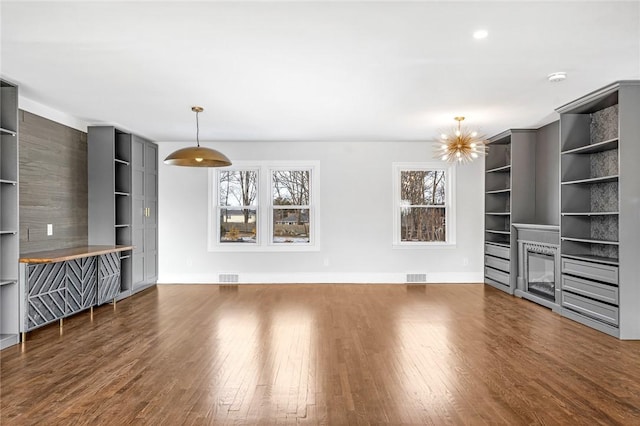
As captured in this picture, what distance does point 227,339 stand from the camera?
412cm

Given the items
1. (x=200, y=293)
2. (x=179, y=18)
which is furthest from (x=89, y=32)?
(x=200, y=293)

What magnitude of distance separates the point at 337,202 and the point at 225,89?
11.9 ft

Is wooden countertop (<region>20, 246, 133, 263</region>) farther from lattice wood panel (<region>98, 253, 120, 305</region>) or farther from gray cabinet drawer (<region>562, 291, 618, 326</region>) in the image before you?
gray cabinet drawer (<region>562, 291, 618, 326</region>)

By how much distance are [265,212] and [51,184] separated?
3.40m

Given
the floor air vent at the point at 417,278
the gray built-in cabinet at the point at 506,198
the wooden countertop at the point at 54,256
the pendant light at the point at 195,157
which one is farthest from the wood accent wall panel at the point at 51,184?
the gray built-in cabinet at the point at 506,198

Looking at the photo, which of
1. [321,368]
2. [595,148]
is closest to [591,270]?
[595,148]

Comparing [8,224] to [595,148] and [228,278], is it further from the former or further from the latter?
[595,148]

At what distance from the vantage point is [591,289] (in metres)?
4.54

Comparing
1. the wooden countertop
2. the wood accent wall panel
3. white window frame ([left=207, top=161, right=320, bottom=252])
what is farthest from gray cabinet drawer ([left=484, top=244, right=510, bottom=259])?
the wood accent wall panel

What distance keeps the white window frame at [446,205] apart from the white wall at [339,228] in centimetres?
10

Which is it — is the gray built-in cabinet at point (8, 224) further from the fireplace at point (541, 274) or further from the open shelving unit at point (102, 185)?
the fireplace at point (541, 274)

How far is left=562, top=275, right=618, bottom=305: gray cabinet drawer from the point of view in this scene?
424 cm

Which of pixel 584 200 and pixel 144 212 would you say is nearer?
pixel 584 200

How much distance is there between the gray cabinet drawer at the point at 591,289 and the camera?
167 inches
